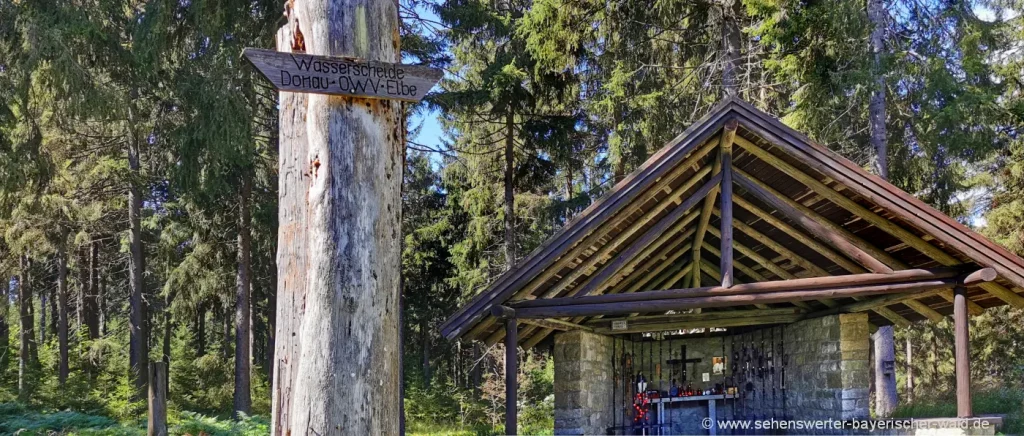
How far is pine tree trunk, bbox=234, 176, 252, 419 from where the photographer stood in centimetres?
1730

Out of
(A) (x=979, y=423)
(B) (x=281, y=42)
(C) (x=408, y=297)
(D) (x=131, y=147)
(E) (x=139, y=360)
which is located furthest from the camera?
(C) (x=408, y=297)

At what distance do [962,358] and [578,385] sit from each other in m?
4.50

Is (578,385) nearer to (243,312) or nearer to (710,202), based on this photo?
(710,202)

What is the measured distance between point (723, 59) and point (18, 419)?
43.2 ft

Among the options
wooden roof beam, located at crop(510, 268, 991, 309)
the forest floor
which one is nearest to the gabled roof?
wooden roof beam, located at crop(510, 268, 991, 309)

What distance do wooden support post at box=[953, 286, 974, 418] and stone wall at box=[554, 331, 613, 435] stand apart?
174 inches

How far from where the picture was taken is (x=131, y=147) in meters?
17.8

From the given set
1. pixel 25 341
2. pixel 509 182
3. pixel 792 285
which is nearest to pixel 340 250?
pixel 792 285

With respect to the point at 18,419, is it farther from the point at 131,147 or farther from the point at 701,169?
the point at 701,169

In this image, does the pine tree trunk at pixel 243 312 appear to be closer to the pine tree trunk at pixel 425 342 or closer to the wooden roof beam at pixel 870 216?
the pine tree trunk at pixel 425 342

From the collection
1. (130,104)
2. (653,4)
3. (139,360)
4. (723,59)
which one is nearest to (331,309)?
(130,104)

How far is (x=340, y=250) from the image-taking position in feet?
10.7

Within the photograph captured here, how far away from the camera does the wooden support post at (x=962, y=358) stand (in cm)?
706

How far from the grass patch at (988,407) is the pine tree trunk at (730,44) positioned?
19.2ft
